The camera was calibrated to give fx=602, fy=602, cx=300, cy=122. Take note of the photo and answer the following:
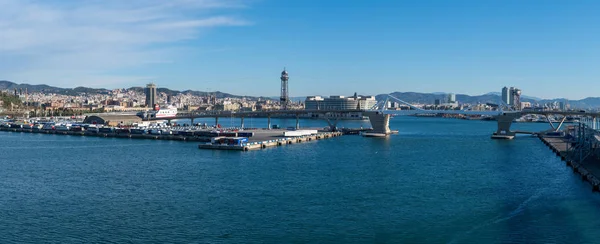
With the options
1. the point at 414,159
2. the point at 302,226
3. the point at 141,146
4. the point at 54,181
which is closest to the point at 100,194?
the point at 54,181

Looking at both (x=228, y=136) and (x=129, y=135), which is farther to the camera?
(x=129, y=135)

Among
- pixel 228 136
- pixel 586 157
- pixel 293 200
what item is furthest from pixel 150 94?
pixel 293 200

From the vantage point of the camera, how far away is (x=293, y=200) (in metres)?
10.9

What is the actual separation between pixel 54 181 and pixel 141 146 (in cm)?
1029

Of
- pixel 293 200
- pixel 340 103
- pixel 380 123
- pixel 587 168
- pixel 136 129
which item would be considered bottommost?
pixel 293 200

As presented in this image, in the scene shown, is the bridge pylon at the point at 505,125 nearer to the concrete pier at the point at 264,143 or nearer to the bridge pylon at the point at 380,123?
the bridge pylon at the point at 380,123

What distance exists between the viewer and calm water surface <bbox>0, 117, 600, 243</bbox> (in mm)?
8523

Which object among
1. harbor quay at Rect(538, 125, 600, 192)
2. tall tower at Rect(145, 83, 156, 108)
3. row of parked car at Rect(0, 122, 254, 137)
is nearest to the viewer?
harbor quay at Rect(538, 125, 600, 192)

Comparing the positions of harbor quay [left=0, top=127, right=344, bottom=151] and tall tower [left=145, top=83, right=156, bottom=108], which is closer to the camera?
harbor quay [left=0, top=127, right=344, bottom=151]

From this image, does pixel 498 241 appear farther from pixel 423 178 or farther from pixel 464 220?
pixel 423 178

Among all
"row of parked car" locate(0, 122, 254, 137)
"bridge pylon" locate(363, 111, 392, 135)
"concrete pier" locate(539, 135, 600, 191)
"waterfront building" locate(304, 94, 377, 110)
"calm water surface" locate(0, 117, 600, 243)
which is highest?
"waterfront building" locate(304, 94, 377, 110)

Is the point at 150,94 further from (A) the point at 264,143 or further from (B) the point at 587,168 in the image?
(B) the point at 587,168

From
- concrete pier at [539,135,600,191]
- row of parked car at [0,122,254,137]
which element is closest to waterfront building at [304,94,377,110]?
row of parked car at [0,122,254,137]

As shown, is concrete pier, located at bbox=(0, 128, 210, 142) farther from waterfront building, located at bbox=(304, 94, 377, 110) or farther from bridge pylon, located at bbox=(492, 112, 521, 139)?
waterfront building, located at bbox=(304, 94, 377, 110)
